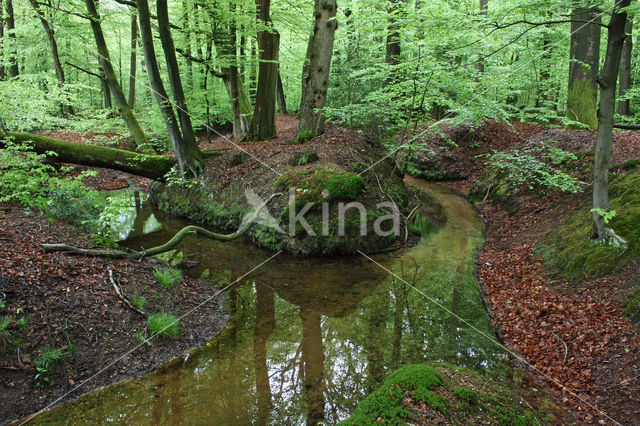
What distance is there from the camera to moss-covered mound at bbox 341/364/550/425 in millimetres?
2596

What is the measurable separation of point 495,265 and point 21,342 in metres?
7.78

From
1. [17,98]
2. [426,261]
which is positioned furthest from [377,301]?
[17,98]

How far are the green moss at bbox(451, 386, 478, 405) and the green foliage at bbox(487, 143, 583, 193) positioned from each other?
6.12 m

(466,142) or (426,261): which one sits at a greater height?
(466,142)

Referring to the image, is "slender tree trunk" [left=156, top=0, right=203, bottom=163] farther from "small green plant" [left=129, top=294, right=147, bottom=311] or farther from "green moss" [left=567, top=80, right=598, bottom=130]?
"green moss" [left=567, top=80, right=598, bottom=130]

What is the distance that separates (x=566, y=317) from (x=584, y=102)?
839 centimetres

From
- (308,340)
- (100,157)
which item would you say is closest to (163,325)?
(308,340)

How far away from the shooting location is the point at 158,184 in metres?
13.0

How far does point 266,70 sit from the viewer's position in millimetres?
11977

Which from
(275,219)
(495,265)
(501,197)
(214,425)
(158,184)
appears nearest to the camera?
(214,425)

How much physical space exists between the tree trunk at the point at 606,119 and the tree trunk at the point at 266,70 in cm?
891

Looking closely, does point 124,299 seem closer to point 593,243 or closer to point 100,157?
point 593,243

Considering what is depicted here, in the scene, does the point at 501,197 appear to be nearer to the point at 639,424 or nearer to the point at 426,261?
the point at 426,261

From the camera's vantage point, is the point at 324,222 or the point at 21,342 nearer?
the point at 21,342
